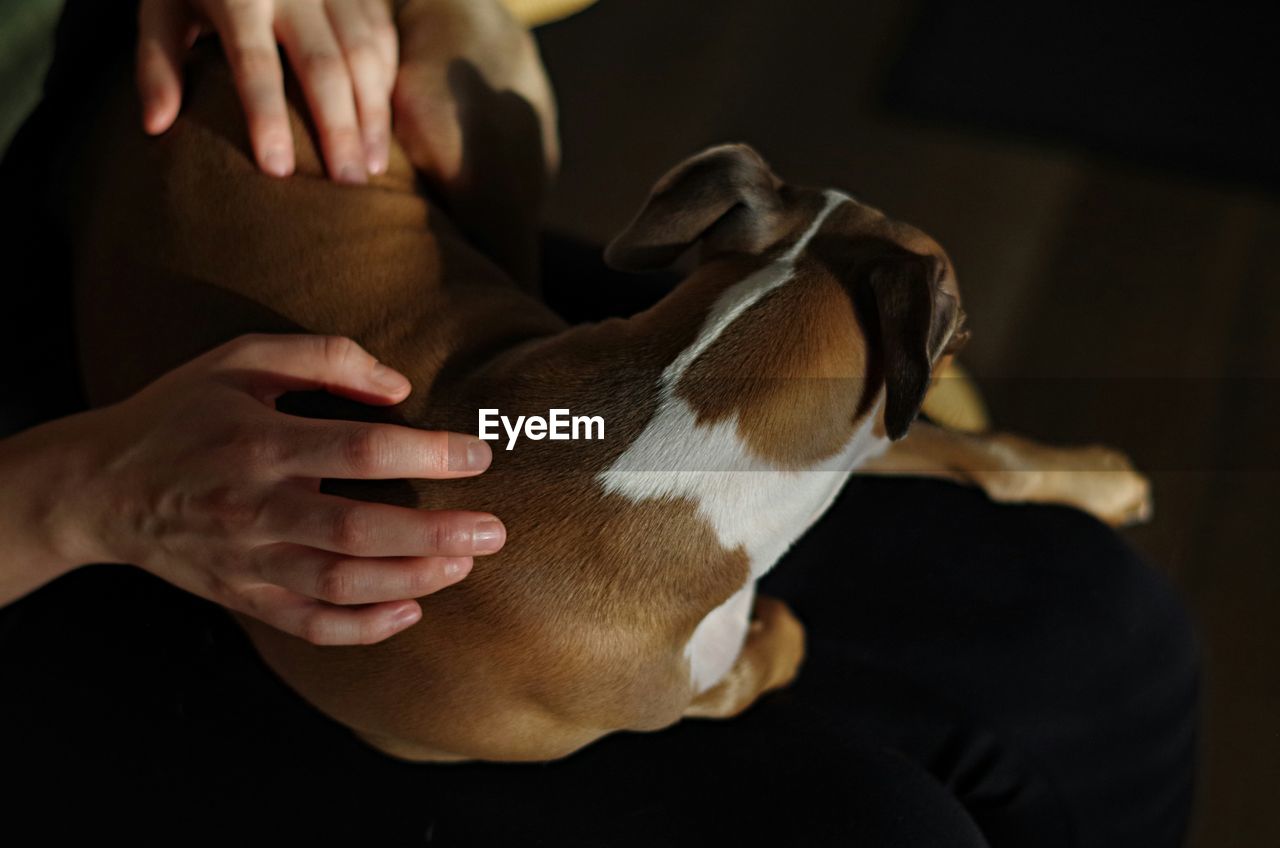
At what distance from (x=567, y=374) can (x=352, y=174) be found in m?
0.40

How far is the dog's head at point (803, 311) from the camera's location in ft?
3.76

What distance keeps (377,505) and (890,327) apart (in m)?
0.55

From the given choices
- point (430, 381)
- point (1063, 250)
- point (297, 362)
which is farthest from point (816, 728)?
point (1063, 250)

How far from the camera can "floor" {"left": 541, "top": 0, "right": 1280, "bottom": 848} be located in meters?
2.26

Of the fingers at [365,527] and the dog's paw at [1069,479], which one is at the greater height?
the fingers at [365,527]

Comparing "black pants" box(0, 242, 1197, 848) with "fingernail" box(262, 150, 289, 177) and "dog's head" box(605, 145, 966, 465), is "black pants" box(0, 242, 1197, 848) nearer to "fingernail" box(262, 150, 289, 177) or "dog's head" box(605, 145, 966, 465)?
"dog's head" box(605, 145, 966, 465)

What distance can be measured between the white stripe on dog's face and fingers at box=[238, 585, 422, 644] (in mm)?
249

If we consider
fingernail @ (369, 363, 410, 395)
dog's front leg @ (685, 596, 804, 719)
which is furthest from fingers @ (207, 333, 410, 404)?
dog's front leg @ (685, 596, 804, 719)

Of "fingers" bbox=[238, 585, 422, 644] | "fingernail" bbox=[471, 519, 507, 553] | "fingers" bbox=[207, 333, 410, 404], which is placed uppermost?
"fingers" bbox=[207, 333, 410, 404]

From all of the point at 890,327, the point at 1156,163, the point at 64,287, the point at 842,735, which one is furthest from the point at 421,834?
the point at 1156,163

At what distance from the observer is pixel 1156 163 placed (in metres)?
2.73

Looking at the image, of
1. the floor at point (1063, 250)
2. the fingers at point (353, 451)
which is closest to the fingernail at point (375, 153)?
the fingers at point (353, 451)

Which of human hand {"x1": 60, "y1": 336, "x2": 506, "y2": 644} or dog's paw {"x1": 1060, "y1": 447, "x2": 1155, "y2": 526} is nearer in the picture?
human hand {"x1": 60, "y1": 336, "x2": 506, "y2": 644}

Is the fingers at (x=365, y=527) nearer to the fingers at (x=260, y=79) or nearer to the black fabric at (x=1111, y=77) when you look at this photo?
the fingers at (x=260, y=79)
